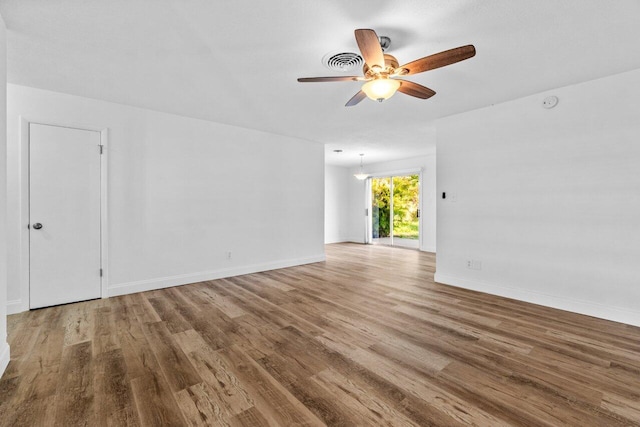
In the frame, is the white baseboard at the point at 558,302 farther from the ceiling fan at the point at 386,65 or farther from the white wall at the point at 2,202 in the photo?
the white wall at the point at 2,202

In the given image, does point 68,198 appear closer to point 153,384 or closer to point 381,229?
point 153,384

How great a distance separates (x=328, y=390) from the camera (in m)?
1.73

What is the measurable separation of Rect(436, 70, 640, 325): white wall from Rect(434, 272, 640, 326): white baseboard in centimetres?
1

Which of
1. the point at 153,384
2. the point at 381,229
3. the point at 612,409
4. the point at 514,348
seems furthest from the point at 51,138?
the point at 381,229

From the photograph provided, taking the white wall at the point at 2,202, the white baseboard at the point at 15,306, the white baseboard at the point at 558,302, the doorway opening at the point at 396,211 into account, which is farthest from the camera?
the doorway opening at the point at 396,211

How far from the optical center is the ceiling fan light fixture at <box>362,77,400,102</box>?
222 cm

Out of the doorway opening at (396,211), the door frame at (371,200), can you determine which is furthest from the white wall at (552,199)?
the doorway opening at (396,211)

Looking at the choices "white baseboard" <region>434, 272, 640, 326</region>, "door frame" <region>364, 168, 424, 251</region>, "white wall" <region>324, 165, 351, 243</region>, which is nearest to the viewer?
"white baseboard" <region>434, 272, 640, 326</region>

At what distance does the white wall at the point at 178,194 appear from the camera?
3.15 m

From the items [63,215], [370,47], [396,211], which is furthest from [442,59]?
[396,211]

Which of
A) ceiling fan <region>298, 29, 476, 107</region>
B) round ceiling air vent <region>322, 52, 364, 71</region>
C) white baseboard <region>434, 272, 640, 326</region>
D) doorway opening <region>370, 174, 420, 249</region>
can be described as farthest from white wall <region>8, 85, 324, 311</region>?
doorway opening <region>370, 174, 420, 249</region>

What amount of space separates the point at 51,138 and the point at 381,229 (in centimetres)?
784

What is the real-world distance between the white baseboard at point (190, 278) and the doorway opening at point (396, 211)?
13.1 ft

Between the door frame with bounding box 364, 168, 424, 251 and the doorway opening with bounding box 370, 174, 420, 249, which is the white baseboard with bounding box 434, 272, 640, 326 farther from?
the doorway opening with bounding box 370, 174, 420, 249
